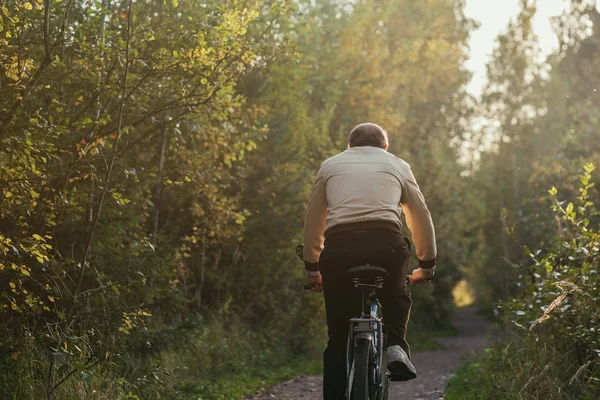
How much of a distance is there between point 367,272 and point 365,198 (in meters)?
0.50

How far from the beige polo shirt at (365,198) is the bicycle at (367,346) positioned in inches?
14.9

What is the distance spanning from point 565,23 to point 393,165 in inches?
1297

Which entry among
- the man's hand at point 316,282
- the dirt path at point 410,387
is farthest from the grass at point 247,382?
the man's hand at point 316,282

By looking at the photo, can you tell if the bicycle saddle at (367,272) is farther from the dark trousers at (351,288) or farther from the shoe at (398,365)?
the shoe at (398,365)

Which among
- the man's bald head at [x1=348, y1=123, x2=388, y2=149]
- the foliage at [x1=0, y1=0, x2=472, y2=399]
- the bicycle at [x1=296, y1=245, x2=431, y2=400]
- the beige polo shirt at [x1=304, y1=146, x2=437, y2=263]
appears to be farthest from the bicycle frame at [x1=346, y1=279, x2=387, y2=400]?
the foliage at [x1=0, y1=0, x2=472, y2=399]

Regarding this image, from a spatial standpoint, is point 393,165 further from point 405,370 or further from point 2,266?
point 2,266

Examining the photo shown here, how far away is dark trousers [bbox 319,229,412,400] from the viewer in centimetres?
501

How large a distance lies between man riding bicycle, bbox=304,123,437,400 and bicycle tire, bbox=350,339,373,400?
260 mm

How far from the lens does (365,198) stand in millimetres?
5125

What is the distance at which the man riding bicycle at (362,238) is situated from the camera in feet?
16.5

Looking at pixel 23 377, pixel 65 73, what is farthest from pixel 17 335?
pixel 65 73

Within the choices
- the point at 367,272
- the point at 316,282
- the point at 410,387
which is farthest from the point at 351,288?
the point at 410,387

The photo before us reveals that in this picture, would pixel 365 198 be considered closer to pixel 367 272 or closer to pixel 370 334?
pixel 367 272

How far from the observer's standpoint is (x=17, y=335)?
690 centimetres
